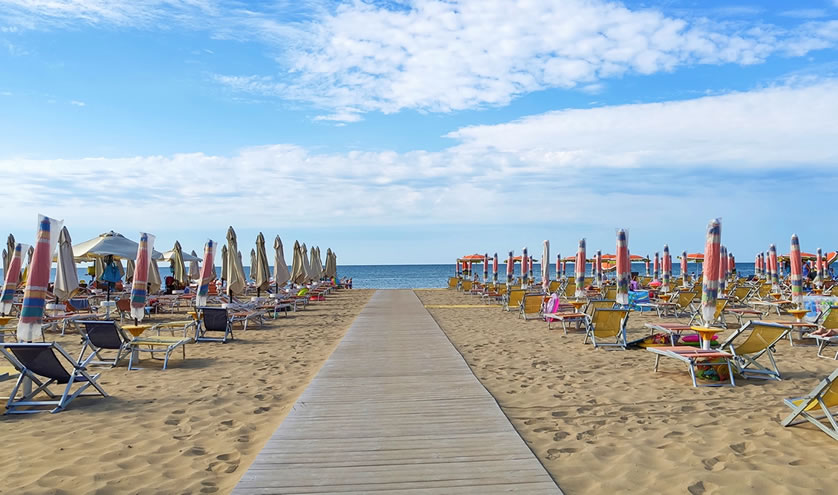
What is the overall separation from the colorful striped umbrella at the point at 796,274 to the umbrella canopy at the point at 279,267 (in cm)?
1220

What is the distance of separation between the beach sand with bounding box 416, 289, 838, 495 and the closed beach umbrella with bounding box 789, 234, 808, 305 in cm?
269

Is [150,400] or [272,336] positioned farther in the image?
[272,336]

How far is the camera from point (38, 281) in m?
5.56

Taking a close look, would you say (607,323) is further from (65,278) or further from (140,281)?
(65,278)

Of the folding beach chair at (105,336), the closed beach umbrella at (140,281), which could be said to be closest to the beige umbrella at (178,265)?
the closed beach umbrella at (140,281)

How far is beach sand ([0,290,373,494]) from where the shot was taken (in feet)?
11.4

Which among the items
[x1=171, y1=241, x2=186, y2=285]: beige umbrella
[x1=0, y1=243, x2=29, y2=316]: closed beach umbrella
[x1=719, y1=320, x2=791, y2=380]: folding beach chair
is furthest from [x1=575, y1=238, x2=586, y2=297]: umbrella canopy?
[x1=171, y1=241, x2=186, y2=285]: beige umbrella

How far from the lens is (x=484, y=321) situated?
13.0 metres

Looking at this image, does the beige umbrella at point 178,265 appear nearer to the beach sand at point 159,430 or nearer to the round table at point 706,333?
the beach sand at point 159,430

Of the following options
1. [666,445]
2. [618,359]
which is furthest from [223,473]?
[618,359]

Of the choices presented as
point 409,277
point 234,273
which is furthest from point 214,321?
point 409,277

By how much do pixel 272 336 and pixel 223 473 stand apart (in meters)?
7.26

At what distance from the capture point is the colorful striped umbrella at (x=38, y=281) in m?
5.53

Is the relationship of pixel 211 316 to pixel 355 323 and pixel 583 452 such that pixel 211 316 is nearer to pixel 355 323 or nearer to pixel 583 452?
pixel 355 323
